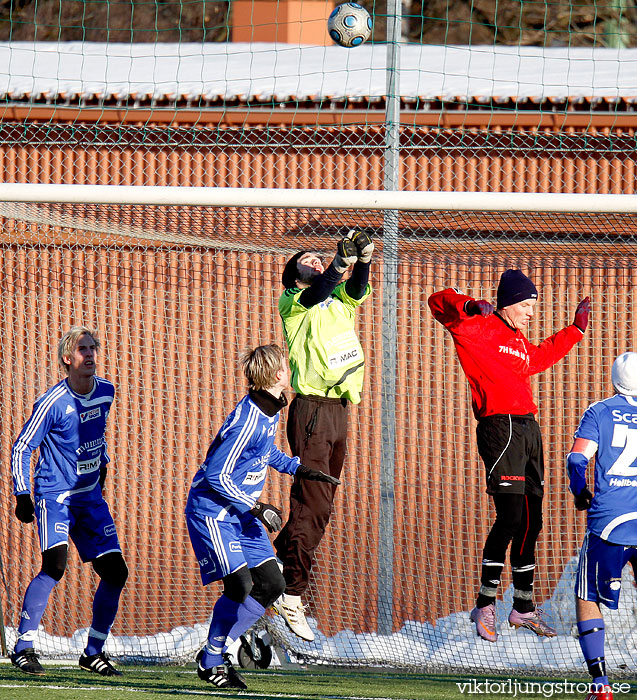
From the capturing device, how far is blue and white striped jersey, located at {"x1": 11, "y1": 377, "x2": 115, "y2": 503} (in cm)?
500

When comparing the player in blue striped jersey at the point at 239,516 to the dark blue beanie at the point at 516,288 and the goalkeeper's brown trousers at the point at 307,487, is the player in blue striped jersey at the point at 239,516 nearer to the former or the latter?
the goalkeeper's brown trousers at the point at 307,487

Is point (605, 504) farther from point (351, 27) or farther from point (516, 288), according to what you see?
point (351, 27)

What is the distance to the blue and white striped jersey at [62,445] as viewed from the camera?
4996 mm

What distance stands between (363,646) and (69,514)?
2.27 metres

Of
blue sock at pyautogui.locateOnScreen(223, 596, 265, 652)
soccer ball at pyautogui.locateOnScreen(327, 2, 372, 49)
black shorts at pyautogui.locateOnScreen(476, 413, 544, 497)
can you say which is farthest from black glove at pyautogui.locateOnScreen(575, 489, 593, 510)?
soccer ball at pyautogui.locateOnScreen(327, 2, 372, 49)

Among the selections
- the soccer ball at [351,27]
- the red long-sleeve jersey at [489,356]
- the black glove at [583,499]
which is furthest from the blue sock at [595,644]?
the soccer ball at [351,27]

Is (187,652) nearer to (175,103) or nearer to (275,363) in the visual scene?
A: (275,363)

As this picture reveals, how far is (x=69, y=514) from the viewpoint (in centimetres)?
512

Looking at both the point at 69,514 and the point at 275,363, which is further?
the point at 69,514

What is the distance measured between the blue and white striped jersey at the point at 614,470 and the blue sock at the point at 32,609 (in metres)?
2.78

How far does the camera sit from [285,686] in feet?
17.3

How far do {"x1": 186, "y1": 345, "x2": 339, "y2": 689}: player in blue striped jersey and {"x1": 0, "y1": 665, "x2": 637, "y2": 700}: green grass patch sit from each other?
34 centimetres

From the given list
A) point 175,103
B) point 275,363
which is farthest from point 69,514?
point 175,103

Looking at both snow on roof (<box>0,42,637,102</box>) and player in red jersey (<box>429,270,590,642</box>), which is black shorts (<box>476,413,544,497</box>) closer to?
player in red jersey (<box>429,270,590,642</box>)
